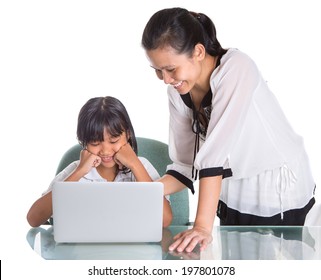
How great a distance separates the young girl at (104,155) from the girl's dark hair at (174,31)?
45 centimetres

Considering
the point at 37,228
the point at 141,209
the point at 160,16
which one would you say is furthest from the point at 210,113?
the point at 37,228

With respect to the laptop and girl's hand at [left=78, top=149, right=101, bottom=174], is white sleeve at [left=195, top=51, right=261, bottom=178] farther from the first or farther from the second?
girl's hand at [left=78, top=149, right=101, bottom=174]

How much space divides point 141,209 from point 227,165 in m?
0.41

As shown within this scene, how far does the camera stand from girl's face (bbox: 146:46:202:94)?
2.03 metres

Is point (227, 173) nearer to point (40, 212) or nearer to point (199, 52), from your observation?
point (199, 52)

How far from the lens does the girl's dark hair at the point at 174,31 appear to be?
203 cm

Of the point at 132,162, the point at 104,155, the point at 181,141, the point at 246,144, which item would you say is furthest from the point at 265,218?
the point at 104,155

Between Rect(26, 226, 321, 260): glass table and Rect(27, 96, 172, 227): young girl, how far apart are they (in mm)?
204

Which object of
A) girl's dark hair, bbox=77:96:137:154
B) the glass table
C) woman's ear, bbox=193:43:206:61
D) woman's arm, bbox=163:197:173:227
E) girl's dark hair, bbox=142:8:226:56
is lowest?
the glass table

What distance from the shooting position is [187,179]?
2387 millimetres

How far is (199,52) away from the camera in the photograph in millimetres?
2117

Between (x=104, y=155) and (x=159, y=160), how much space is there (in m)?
0.39

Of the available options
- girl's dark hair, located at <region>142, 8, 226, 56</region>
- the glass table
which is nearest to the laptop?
the glass table
